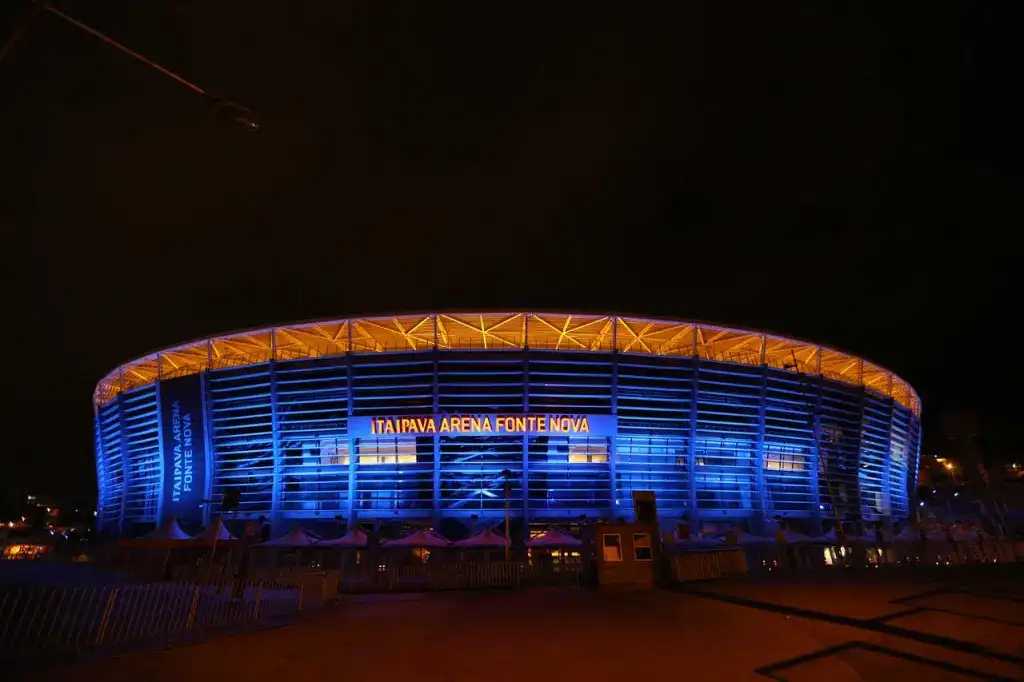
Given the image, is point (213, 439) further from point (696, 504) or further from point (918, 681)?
point (918, 681)

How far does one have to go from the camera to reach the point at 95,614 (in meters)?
11.5

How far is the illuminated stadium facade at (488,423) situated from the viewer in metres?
43.1

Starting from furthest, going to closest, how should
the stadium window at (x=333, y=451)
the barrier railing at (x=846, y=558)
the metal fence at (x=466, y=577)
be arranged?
the stadium window at (x=333, y=451) < the metal fence at (x=466, y=577) < the barrier railing at (x=846, y=558)

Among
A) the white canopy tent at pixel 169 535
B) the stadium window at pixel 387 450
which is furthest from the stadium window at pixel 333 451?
the white canopy tent at pixel 169 535

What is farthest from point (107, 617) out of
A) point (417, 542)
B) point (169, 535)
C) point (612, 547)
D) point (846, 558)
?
point (846, 558)

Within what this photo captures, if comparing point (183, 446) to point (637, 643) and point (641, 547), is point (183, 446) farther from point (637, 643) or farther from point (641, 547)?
A: point (637, 643)

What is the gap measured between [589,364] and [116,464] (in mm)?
50147

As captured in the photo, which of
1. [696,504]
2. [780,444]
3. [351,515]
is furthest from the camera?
[780,444]

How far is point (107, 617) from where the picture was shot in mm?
10820

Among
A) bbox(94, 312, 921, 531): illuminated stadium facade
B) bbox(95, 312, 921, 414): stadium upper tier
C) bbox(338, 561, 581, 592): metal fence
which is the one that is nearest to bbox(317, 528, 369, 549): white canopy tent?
bbox(338, 561, 581, 592): metal fence

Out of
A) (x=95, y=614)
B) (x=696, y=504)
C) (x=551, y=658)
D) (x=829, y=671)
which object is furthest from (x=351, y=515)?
(x=829, y=671)

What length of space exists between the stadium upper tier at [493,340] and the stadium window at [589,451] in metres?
7.30

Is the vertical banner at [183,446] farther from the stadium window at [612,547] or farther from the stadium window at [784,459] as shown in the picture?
the stadium window at [784,459]

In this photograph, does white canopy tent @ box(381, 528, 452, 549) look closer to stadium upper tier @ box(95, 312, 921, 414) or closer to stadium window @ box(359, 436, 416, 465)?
stadium window @ box(359, 436, 416, 465)
